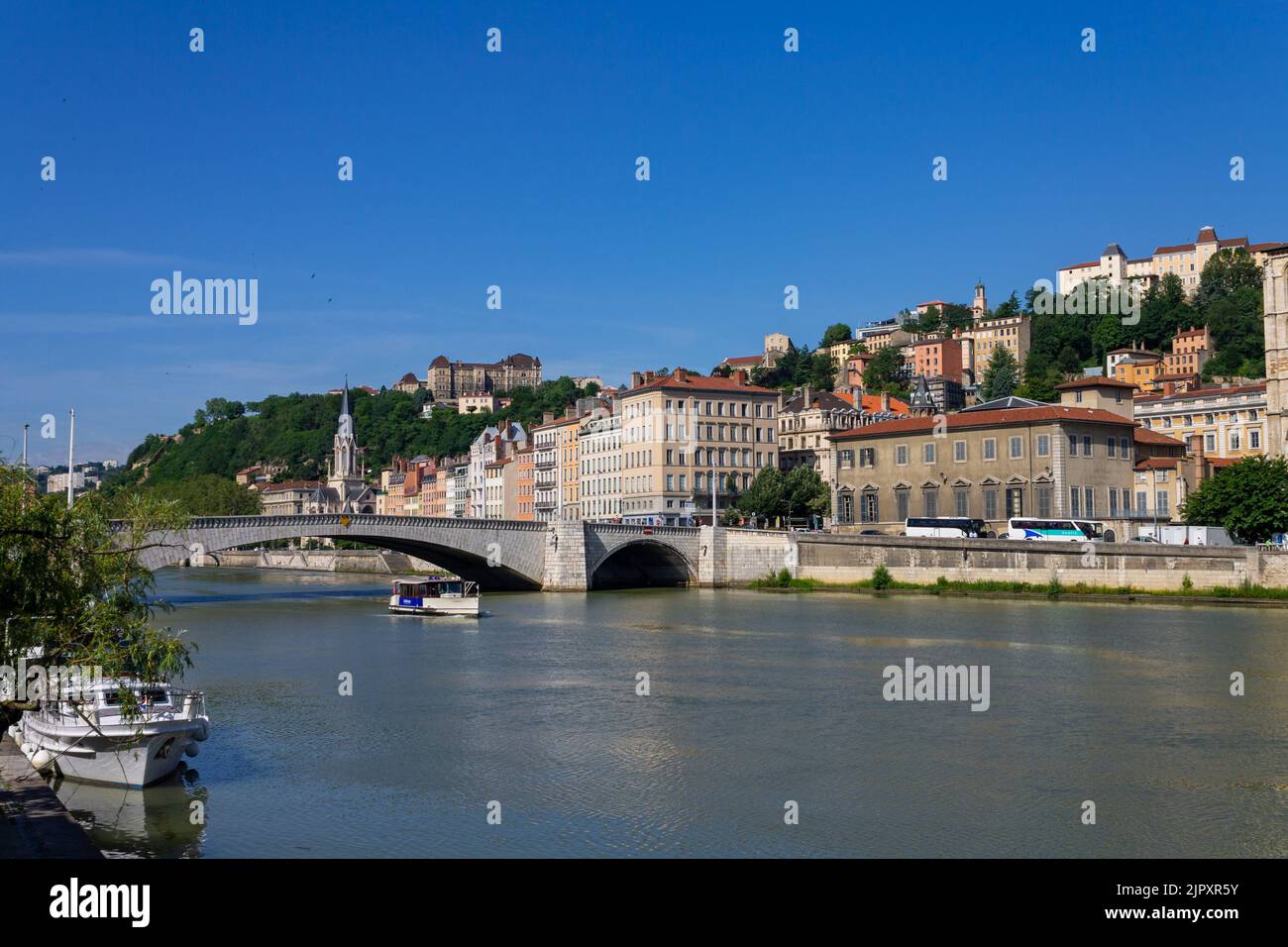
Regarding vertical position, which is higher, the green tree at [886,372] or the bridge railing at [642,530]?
the green tree at [886,372]

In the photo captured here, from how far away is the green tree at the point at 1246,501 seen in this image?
5128 centimetres

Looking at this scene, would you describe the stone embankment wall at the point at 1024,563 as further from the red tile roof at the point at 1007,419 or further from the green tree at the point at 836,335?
the green tree at the point at 836,335

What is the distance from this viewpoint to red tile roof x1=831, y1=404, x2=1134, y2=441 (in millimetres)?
58094

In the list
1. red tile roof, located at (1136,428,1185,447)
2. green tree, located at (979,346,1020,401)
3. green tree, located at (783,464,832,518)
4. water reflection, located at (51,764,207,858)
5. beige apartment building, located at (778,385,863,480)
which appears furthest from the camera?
green tree, located at (979,346,1020,401)

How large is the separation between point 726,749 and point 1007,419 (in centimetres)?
4283

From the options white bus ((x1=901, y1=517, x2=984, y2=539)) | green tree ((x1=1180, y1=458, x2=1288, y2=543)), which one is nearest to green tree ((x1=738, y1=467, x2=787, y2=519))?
white bus ((x1=901, y1=517, x2=984, y2=539))

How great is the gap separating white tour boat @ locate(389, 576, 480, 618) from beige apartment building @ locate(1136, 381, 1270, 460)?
45444 millimetres

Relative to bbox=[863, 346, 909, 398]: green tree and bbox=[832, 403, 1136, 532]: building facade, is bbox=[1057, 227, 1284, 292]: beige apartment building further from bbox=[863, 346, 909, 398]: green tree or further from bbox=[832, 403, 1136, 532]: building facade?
bbox=[832, 403, 1136, 532]: building facade

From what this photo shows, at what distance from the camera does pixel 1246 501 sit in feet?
170

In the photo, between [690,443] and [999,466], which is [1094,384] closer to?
[999,466]

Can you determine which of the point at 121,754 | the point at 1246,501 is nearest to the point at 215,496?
the point at 1246,501

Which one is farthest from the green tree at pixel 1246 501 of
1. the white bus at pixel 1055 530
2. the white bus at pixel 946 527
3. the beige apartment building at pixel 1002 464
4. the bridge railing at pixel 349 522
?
the bridge railing at pixel 349 522

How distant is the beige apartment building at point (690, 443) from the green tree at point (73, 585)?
61142 mm

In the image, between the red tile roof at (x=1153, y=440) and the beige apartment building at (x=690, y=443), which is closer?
the red tile roof at (x=1153, y=440)
